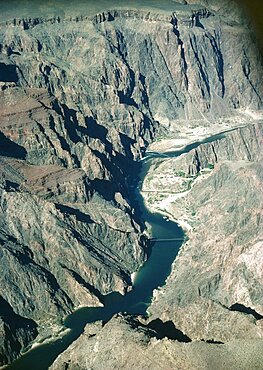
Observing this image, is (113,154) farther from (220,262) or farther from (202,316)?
(202,316)

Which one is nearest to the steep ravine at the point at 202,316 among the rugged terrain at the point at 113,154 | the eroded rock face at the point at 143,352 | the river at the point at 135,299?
the eroded rock face at the point at 143,352

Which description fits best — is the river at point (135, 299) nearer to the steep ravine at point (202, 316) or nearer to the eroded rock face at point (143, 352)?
the steep ravine at point (202, 316)

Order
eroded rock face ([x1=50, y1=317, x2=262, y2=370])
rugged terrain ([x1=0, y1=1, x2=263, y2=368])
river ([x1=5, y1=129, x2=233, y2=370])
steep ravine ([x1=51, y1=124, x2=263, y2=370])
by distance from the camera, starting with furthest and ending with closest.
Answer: rugged terrain ([x1=0, y1=1, x2=263, y2=368]), river ([x1=5, y1=129, x2=233, y2=370]), steep ravine ([x1=51, y1=124, x2=263, y2=370]), eroded rock face ([x1=50, y1=317, x2=262, y2=370])

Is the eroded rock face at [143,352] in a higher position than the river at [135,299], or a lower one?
higher

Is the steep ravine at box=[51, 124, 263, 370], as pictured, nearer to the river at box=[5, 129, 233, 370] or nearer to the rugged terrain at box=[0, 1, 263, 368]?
the rugged terrain at box=[0, 1, 263, 368]

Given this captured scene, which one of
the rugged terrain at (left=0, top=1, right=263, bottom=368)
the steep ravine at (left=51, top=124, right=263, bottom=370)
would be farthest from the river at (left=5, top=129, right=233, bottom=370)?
the steep ravine at (left=51, top=124, right=263, bottom=370)

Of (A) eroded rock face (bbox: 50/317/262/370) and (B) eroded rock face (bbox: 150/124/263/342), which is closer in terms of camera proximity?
(A) eroded rock face (bbox: 50/317/262/370)
